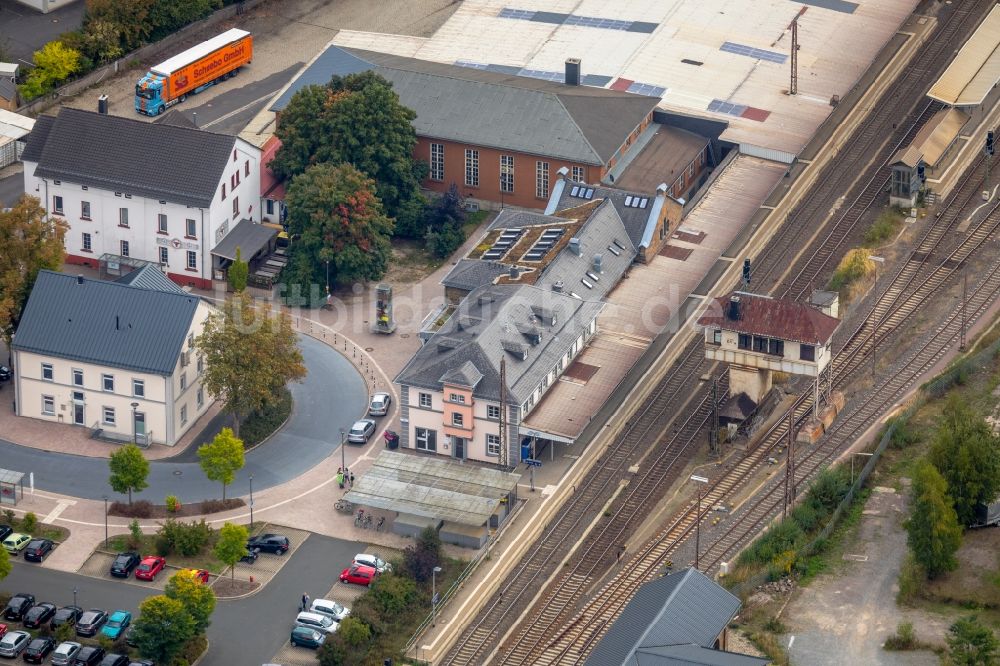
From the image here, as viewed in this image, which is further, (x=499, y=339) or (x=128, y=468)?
(x=499, y=339)

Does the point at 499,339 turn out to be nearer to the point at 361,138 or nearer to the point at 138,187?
the point at 361,138

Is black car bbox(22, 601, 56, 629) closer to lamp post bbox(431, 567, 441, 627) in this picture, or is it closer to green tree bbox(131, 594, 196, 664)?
green tree bbox(131, 594, 196, 664)

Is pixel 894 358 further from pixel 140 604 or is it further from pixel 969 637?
pixel 140 604

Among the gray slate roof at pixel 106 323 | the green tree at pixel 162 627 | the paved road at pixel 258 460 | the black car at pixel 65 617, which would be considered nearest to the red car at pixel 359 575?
the paved road at pixel 258 460

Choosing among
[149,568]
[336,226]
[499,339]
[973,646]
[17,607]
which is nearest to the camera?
[973,646]

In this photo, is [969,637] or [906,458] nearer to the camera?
[969,637]

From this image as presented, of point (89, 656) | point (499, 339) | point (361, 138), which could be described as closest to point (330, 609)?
point (89, 656)

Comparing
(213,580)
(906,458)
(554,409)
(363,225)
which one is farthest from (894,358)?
(213,580)
